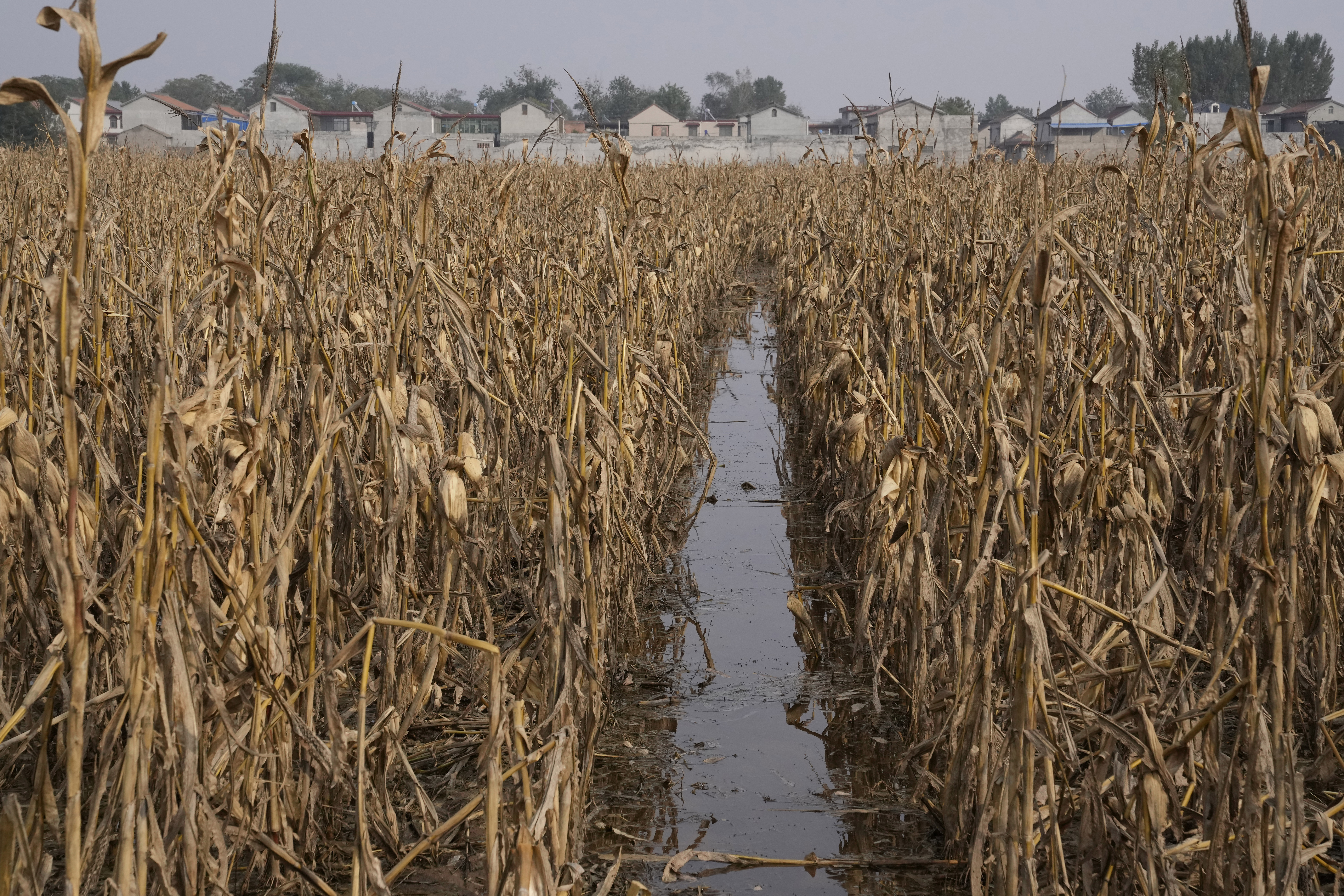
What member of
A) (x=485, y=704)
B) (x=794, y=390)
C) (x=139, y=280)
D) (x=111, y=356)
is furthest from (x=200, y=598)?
(x=794, y=390)

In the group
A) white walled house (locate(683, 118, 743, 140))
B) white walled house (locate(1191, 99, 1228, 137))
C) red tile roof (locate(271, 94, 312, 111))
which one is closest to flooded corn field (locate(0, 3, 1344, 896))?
white walled house (locate(1191, 99, 1228, 137))

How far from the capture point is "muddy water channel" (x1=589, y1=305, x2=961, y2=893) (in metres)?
2.17

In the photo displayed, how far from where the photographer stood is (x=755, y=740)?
2.70 meters

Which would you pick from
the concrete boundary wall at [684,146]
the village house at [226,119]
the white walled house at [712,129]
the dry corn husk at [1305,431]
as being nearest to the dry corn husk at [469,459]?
the village house at [226,119]

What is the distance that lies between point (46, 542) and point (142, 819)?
1.21 feet

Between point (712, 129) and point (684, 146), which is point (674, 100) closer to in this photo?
point (712, 129)

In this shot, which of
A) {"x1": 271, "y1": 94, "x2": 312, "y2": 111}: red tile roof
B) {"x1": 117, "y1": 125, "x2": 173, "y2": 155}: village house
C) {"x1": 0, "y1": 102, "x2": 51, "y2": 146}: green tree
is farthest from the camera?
{"x1": 271, "y1": 94, "x2": 312, "y2": 111}: red tile roof

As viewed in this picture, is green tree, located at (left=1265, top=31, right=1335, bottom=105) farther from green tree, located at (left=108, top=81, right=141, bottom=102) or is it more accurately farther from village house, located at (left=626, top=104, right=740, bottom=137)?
green tree, located at (left=108, top=81, right=141, bottom=102)

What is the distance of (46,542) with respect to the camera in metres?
1.20

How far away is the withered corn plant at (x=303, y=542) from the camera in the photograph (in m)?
1.36

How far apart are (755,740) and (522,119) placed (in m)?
50.9

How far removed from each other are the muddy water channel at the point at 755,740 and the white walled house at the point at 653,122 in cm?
5216

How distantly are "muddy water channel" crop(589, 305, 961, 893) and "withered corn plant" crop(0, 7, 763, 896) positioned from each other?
157mm

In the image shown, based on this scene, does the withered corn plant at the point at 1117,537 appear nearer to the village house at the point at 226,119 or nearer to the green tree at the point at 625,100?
the village house at the point at 226,119
